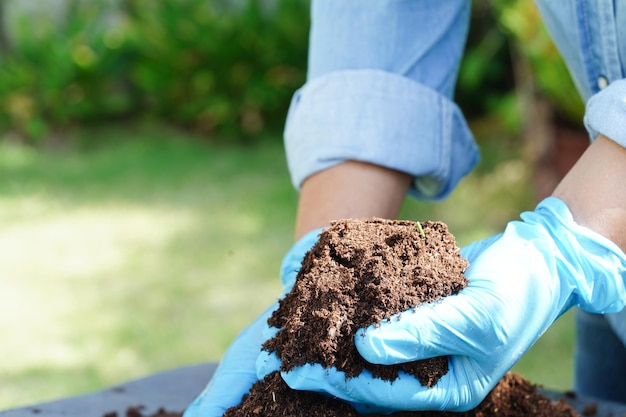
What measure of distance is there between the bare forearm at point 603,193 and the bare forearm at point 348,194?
0.36 meters

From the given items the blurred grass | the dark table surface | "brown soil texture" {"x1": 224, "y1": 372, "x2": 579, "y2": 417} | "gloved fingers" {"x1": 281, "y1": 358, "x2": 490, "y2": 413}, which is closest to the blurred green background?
the blurred grass

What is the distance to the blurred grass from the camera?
332 centimetres

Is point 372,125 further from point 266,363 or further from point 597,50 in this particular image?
point 266,363

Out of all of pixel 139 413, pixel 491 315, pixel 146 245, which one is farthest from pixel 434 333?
pixel 146 245

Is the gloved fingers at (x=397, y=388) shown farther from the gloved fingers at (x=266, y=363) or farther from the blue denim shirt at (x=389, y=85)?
the blue denim shirt at (x=389, y=85)

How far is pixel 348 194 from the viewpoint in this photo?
55.1 inches

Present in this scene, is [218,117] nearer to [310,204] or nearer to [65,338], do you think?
[65,338]

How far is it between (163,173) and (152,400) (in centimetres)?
389

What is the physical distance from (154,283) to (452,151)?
8.67 ft

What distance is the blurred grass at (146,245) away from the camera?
10.9ft

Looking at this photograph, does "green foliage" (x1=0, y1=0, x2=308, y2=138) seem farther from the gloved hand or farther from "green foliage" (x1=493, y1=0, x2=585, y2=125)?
the gloved hand

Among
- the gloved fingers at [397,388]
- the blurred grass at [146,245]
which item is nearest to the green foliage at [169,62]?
the blurred grass at [146,245]

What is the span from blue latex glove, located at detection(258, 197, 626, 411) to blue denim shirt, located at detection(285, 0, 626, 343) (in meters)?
0.30

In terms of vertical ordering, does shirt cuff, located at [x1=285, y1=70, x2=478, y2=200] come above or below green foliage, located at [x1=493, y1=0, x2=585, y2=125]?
below
